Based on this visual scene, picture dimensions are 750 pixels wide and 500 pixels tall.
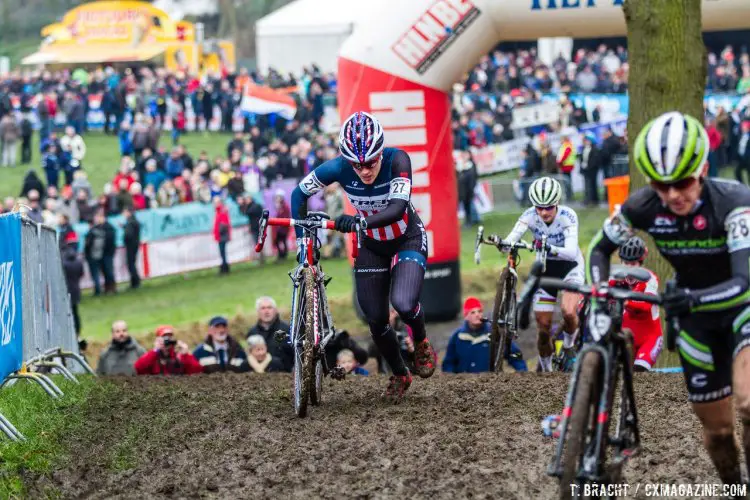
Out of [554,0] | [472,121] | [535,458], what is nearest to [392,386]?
[535,458]

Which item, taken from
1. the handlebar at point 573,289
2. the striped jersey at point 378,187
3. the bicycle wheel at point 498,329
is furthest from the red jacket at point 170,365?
the handlebar at point 573,289

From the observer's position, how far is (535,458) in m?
8.14

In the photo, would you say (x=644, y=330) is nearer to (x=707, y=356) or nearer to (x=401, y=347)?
(x=401, y=347)

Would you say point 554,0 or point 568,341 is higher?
point 554,0

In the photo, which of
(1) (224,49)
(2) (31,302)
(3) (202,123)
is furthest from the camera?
(1) (224,49)

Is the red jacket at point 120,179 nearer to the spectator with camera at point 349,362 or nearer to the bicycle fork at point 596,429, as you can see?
the spectator with camera at point 349,362

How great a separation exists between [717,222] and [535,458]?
2447 mm

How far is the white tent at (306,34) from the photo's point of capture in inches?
1726

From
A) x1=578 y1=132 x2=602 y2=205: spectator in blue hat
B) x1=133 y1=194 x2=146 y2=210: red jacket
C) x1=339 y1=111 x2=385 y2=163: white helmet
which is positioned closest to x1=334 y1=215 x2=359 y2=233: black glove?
x1=339 y1=111 x2=385 y2=163: white helmet

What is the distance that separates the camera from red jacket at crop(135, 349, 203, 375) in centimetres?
1433

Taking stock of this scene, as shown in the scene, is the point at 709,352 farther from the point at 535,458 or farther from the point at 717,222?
the point at 535,458

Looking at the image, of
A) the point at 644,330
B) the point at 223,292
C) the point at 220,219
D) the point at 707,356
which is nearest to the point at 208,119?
the point at 220,219

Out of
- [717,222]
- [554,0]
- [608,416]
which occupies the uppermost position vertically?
[554,0]

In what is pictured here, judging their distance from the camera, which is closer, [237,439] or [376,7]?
[237,439]
